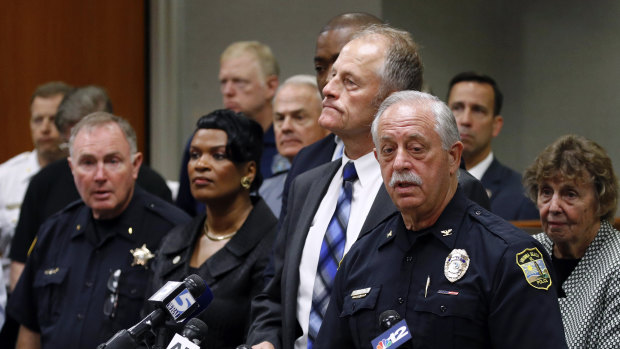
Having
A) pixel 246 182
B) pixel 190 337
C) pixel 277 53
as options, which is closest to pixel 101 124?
pixel 246 182

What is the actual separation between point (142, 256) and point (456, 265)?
1.94 meters

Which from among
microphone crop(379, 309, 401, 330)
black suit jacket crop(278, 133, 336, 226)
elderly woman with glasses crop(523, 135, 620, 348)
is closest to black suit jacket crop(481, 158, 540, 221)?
elderly woman with glasses crop(523, 135, 620, 348)

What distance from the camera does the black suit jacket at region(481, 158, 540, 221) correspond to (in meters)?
4.52

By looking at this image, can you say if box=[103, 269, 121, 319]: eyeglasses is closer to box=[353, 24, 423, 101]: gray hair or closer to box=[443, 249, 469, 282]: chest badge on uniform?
box=[353, 24, 423, 101]: gray hair

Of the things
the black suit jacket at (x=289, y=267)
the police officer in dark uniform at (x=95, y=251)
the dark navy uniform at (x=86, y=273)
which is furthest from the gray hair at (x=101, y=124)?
the black suit jacket at (x=289, y=267)

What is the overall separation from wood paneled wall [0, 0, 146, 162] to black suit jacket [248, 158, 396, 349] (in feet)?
13.8

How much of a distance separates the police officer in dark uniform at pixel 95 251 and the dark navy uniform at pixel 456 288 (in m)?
1.54

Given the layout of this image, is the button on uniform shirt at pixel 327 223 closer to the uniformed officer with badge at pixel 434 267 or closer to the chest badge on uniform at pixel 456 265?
the uniformed officer with badge at pixel 434 267

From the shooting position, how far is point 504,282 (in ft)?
7.48

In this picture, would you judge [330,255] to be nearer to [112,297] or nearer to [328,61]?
[328,61]

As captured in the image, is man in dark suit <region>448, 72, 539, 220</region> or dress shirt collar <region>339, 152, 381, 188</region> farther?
man in dark suit <region>448, 72, 539, 220</region>

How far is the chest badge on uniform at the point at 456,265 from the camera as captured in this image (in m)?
2.34

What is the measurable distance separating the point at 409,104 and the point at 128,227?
6.37 feet

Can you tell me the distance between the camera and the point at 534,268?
2293mm
